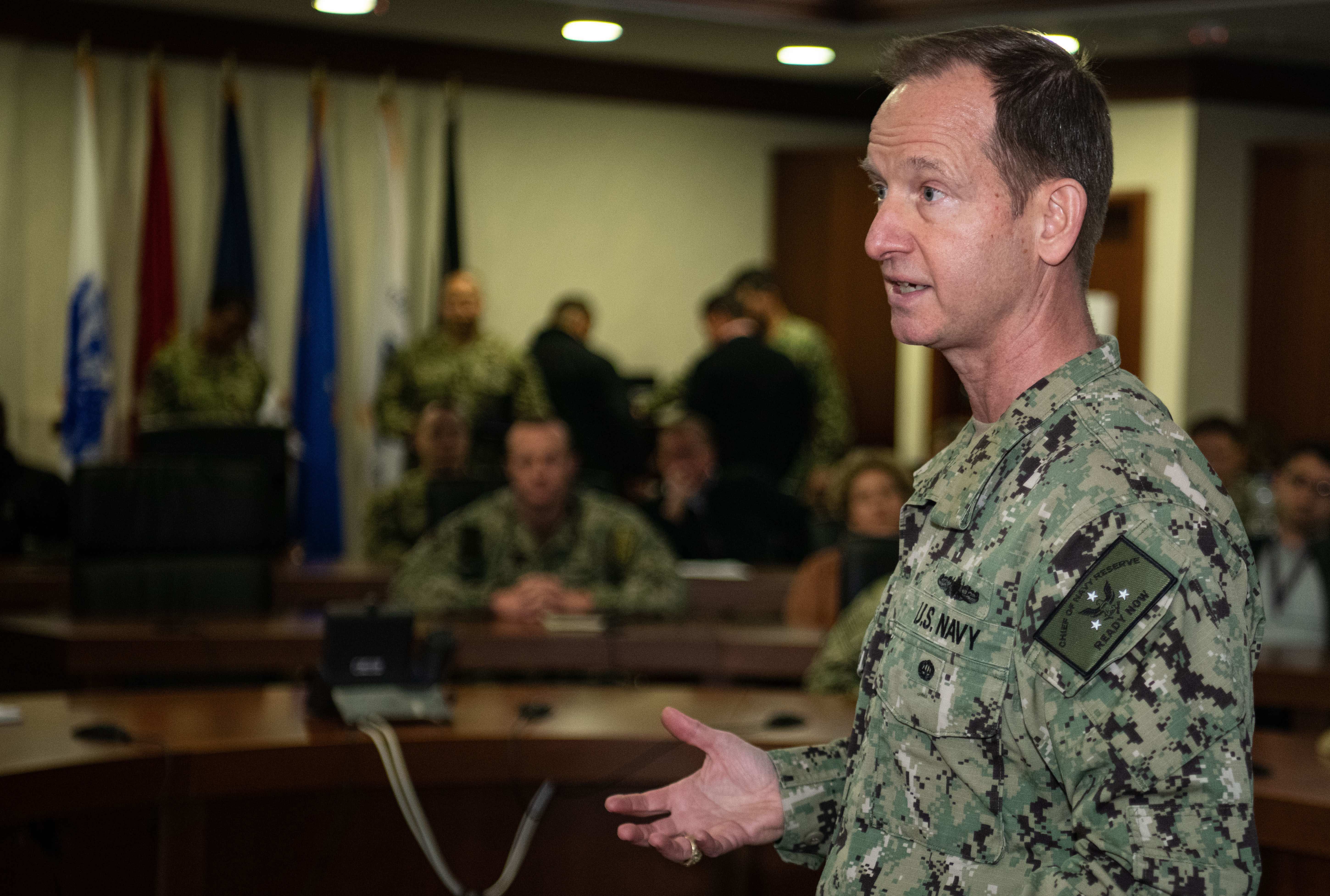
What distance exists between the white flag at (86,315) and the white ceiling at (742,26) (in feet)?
2.25

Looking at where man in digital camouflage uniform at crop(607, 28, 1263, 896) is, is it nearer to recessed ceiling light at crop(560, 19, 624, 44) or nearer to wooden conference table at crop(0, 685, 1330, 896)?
wooden conference table at crop(0, 685, 1330, 896)

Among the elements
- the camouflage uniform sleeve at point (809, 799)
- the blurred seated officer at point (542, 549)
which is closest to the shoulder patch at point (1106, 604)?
the camouflage uniform sleeve at point (809, 799)

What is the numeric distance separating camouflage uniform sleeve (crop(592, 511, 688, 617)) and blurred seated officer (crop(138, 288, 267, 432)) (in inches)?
123

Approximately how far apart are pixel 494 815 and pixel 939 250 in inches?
81.8

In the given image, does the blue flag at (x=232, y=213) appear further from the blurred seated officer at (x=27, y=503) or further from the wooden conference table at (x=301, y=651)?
the wooden conference table at (x=301, y=651)

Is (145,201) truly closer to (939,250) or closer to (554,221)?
(554,221)

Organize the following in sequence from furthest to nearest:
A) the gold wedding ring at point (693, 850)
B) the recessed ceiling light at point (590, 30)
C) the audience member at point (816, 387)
A: 1. the audience member at point (816, 387)
2. the recessed ceiling light at point (590, 30)
3. the gold wedding ring at point (693, 850)

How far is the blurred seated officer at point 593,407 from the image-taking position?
780 cm

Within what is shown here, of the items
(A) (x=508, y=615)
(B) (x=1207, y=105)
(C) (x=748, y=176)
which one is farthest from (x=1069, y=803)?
(C) (x=748, y=176)

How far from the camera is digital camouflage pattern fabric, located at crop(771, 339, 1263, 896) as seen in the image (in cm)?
97

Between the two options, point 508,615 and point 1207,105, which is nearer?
point 508,615

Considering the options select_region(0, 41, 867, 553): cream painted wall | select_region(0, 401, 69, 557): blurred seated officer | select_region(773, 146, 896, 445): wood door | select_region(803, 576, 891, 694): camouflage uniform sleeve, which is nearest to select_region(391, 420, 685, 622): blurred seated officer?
select_region(803, 576, 891, 694): camouflage uniform sleeve

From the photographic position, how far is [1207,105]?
784 cm

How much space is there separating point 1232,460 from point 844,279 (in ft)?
12.1
